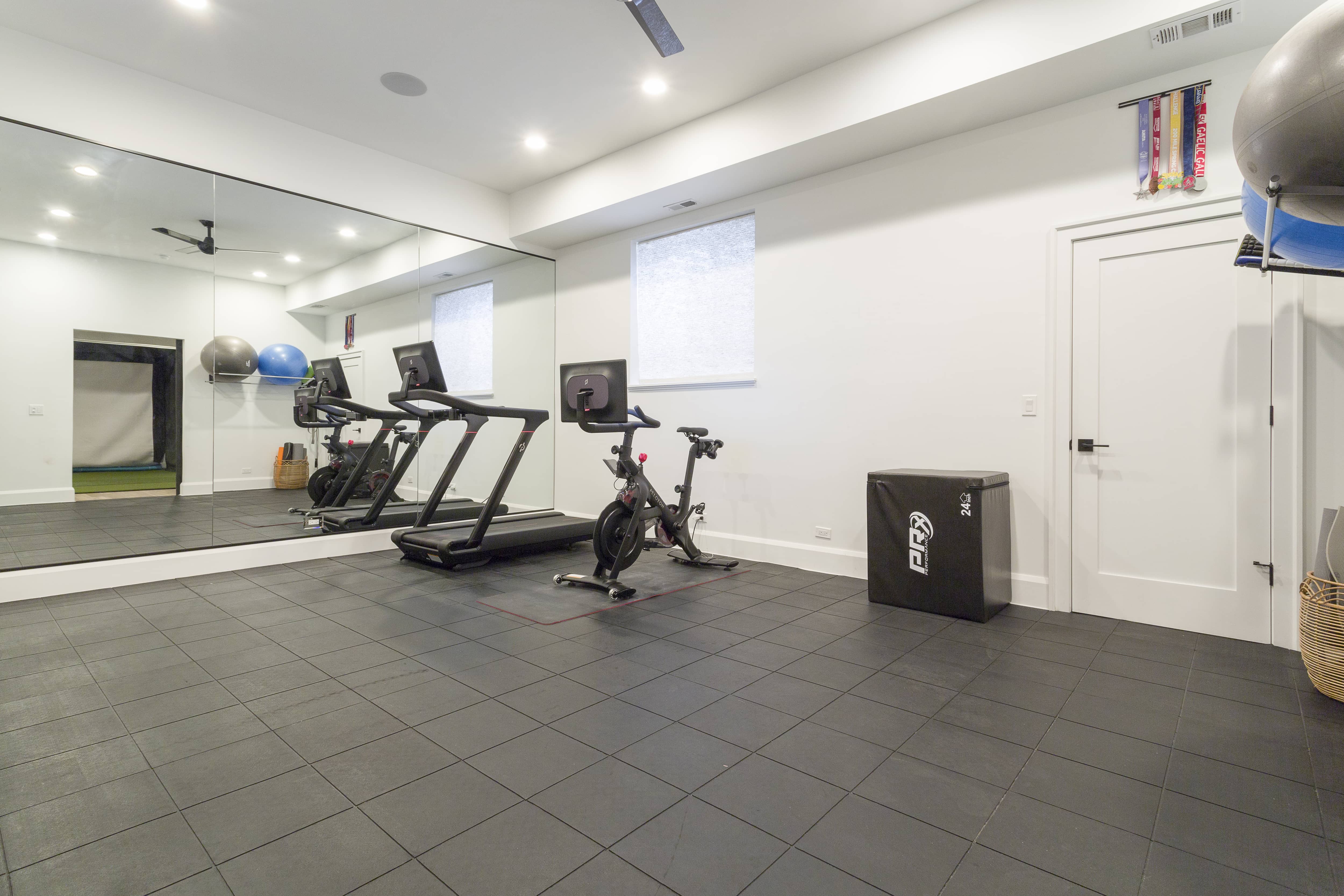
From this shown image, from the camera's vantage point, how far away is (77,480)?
400 cm

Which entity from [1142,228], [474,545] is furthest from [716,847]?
[1142,228]

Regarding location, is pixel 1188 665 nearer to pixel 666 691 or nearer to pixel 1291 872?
pixel 1291 872

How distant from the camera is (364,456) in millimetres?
5539

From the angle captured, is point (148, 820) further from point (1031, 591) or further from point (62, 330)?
point (1031, 591)

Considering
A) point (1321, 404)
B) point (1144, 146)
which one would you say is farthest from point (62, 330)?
point (1321, 404)

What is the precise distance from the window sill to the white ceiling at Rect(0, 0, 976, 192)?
2.09 metres

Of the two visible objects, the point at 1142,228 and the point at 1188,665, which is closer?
the point at 1188,665

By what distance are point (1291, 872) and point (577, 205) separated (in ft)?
19.1

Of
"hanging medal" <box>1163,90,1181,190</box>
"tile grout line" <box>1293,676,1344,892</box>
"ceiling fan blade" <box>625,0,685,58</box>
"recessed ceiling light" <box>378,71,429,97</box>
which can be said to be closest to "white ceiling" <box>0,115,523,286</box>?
"recessed ceiling light" <box>378,71,429,97</box>

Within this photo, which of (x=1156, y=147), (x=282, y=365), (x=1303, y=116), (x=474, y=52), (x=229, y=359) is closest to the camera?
(x=1303, y=116)

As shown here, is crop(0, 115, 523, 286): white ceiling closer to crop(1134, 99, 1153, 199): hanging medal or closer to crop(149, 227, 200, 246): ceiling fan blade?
crop(149, 227, 200, 246): ceiling fan blade

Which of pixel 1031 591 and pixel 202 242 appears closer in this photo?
pixel 1031 591

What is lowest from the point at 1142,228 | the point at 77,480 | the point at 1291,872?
the point at 1291,872

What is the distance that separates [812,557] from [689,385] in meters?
1.88
